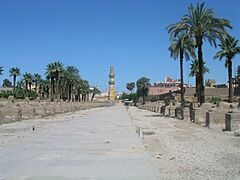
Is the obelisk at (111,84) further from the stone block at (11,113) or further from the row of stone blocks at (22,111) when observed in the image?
the stone block at (11,113)

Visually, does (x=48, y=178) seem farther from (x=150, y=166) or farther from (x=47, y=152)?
(x=47, y=152)

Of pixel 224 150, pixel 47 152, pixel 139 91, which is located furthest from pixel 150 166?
pixel 139 91

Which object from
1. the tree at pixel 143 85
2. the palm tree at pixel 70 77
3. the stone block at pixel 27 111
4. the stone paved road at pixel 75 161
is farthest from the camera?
the tree at pixel 143 85

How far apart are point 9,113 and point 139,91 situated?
125 meters

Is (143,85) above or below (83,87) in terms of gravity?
above

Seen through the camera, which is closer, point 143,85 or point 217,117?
point 217,117

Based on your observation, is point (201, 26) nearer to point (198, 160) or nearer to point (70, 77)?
point (198, 160)

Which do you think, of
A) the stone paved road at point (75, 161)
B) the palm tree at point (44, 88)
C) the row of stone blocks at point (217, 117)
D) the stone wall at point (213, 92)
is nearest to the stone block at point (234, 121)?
the row of stone blocks at point (217, 117)

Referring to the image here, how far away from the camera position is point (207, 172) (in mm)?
8258

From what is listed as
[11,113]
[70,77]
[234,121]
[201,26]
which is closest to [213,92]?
[70,77]

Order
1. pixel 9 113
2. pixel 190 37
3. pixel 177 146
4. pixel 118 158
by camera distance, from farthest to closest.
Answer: pixel 190 37 → pixel 9 113 → pixel 177 146 → pixel 118 158

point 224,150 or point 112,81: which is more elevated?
point 112,81

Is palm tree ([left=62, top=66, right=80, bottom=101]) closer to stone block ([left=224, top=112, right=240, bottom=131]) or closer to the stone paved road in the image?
stone block ([left=224, top=112, right=240, bottom=131])

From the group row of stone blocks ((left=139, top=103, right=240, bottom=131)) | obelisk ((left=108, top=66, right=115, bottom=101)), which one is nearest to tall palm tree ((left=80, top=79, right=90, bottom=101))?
obelisk ((left=108, top=66, right=115, bottom=101))
